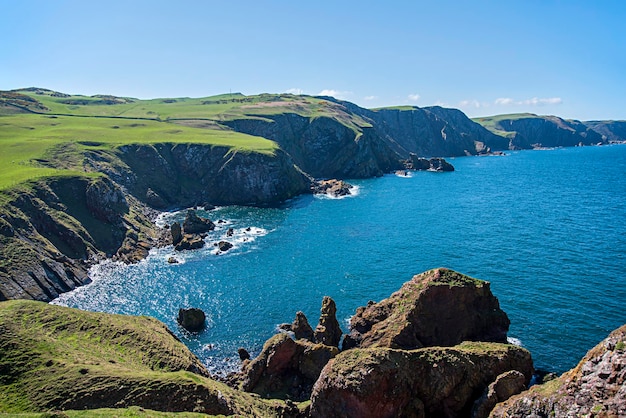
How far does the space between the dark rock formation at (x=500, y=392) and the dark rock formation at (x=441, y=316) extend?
14.7 meters

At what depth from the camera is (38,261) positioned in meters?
75.2

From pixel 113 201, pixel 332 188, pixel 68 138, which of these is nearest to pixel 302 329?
pixel 113 201

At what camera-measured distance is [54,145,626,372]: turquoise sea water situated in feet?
197

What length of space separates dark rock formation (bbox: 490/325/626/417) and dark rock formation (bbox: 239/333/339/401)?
24.3m

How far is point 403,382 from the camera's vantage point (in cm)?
3366

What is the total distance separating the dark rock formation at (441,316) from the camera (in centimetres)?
4938

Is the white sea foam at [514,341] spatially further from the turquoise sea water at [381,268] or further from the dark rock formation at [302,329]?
the dark rock formation at [302,329]

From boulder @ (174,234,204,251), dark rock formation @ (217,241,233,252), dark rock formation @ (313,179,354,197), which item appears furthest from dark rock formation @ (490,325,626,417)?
dark rock formation @ (313,179,354,197)

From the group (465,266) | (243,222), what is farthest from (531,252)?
(243,222)

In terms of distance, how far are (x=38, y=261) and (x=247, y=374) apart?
49.8 meters

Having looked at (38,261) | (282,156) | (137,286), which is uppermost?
(282,156)

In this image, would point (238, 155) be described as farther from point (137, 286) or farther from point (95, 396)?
point (95, 396)

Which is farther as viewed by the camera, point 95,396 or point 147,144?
point 147,144

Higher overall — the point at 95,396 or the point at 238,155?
the point at 238,155
